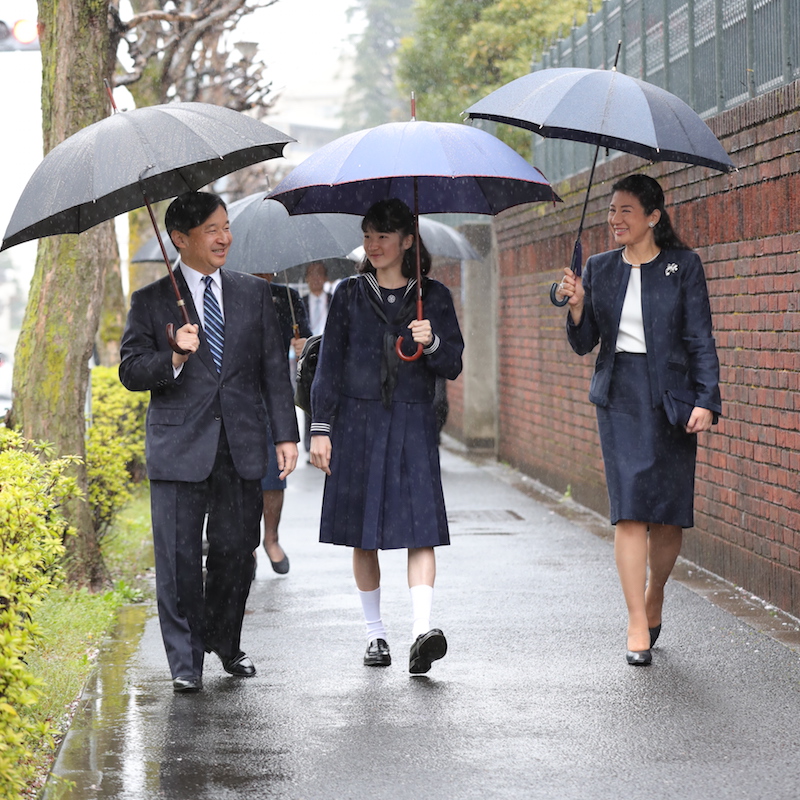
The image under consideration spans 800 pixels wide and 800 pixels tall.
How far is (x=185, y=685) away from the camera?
5.46 metres

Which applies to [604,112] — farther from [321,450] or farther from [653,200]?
[321,450]

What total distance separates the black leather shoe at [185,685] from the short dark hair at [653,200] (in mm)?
2630

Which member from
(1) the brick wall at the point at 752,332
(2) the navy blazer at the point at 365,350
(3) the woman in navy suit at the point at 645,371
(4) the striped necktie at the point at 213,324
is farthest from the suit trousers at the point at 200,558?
(1) the brick wall at the point at 752,332

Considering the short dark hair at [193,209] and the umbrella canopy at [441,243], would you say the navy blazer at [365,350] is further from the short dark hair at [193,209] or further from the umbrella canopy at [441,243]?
the umbrella canopy at [441,243]

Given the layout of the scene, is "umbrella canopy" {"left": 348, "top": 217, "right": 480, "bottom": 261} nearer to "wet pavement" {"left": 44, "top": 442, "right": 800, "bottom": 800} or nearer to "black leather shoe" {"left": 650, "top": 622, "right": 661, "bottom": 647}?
"wet pavement" {"left": 44, "top": 442, "right": 800, "bottom": 800}

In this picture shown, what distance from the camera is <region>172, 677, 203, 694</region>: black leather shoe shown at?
5.46 m

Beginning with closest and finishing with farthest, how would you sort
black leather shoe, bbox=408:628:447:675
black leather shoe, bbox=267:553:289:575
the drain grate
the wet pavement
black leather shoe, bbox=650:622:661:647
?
1. the wet pavement
2. black leather shoe, bbox=408:628:447:675
3. black leather shoe, bbox=650:622:661:647
4. black leather shoe, bbox=267:553:289:575
5. the drain grate

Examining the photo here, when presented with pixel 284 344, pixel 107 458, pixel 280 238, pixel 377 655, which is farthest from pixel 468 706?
pixel 107 458

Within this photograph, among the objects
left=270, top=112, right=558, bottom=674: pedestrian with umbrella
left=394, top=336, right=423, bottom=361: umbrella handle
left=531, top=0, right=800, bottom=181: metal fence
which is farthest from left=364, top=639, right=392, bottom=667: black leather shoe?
left=531, top=0, right=800, bottom=181: metal fence

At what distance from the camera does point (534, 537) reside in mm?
9797

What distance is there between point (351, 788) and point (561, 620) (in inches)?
110

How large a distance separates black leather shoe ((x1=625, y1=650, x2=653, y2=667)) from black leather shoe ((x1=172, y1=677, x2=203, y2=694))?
5.89 feet

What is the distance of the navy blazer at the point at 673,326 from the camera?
579cm

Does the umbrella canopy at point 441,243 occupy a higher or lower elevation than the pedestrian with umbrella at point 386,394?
higher
